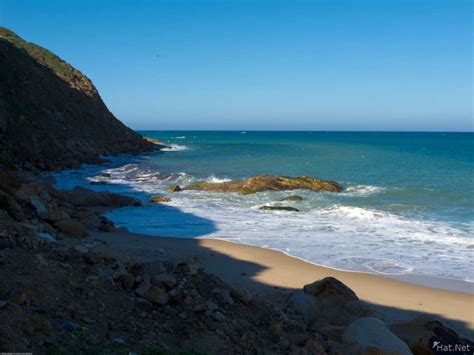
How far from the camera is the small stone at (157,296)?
237 inches

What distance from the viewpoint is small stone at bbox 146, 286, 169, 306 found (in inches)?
237

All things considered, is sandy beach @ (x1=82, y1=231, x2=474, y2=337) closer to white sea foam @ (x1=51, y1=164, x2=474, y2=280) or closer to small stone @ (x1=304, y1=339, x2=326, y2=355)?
white sea foam @ (x1=51, y1=164, x2=474, y2=280)

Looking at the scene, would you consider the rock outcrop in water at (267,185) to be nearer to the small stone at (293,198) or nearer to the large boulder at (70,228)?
the small stone at (293,198)

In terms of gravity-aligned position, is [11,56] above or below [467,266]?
above

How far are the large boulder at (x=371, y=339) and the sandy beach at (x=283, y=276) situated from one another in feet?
5.97

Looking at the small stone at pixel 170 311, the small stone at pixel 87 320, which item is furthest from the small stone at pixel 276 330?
the small stone at pixel 87 320

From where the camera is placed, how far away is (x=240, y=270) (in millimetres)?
10383

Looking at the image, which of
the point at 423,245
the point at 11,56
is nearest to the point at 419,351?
the point at 423,245

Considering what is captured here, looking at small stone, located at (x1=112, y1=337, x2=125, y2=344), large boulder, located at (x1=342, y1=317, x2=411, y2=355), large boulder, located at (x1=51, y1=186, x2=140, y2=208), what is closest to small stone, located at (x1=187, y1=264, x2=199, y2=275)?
small stone, located at (x1=112, y1=337, x2=125, y2=344)

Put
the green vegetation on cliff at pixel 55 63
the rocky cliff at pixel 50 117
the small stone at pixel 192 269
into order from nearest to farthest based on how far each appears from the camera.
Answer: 1. the small stone at pixel 192 269
2. the rocky cliff at pixel 50 117
3. the green vegetation on cliff at pixel 55 63

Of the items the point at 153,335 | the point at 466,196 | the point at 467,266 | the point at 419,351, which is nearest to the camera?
the point at 153,335

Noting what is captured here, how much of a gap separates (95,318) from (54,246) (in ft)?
8.43

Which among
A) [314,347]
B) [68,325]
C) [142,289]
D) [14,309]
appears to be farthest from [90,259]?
[314,347]

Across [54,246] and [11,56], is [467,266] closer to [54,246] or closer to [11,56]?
[54,246]
